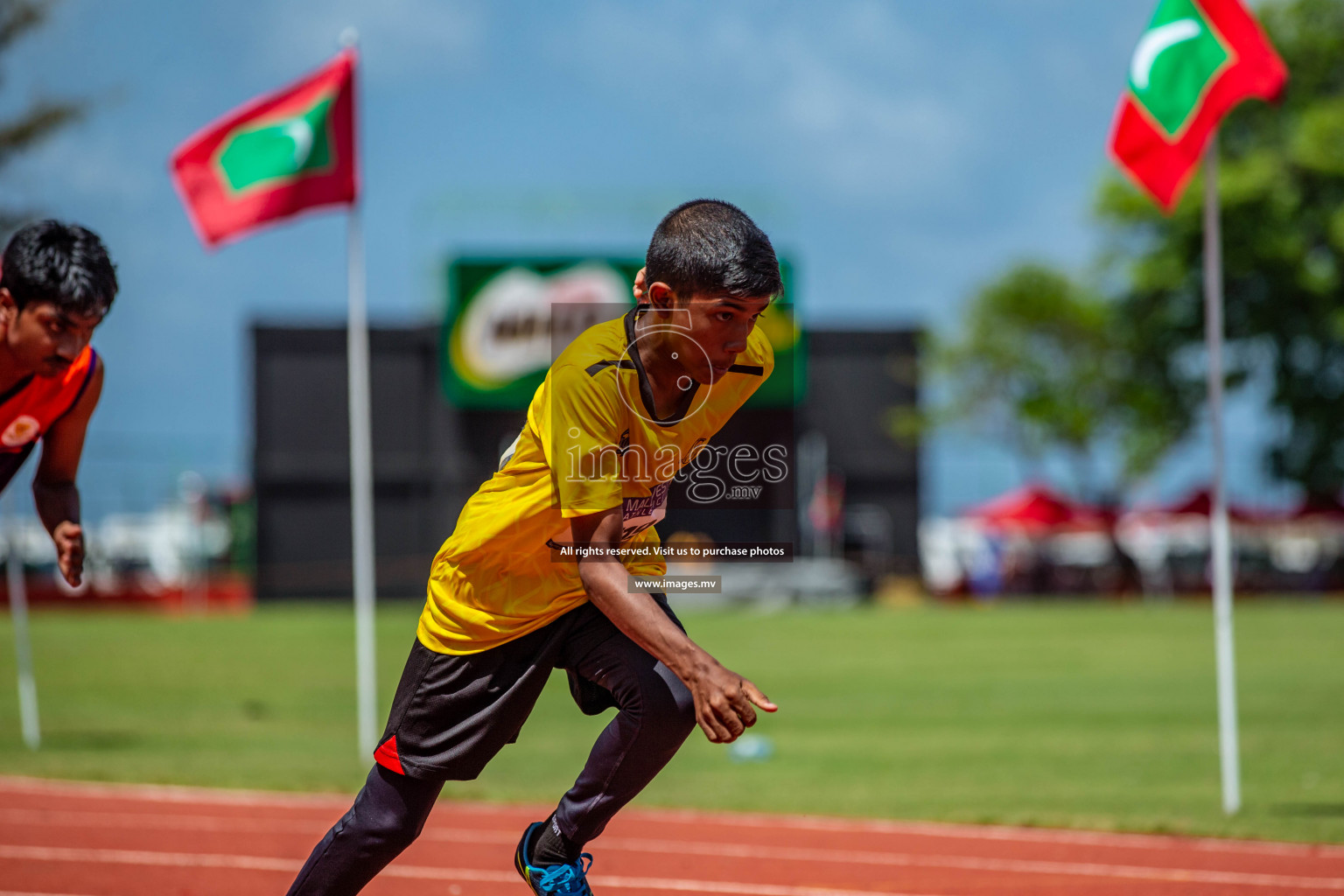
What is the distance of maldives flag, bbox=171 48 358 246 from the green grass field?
4295 mm

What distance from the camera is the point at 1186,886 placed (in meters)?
6.63

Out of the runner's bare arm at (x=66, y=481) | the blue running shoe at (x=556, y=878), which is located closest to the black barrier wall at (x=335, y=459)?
the runner's bare arm at (x=66, y=481)

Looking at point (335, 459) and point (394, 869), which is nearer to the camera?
point (394, 869)

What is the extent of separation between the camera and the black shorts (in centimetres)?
418

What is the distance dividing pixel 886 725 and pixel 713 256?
1058 centimetres

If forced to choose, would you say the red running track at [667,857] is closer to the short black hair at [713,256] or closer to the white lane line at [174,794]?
the white lane line at [174,794]

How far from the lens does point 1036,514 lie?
4100 centimetres

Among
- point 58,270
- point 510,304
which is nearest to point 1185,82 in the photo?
point 58,270

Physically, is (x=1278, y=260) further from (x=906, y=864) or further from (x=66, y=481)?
(x=66, y=481)

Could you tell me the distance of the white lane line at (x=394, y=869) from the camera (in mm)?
6586

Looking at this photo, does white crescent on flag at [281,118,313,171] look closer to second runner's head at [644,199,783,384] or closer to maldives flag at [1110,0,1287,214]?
maldives flag at [1110,0,1287,214]

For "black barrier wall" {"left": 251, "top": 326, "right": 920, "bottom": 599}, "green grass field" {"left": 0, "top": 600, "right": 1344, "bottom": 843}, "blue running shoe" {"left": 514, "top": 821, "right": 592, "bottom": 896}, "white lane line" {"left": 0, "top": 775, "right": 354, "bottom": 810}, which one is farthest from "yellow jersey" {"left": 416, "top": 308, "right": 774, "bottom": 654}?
"black barrier wall" {"left": 251, "top": 326, "right": 920, "bottom": 599}

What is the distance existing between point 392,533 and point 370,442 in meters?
2.89

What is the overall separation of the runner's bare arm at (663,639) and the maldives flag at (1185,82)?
19.9 feet
